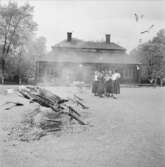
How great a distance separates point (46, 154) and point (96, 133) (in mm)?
1313

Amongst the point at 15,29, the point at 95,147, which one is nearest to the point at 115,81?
the point at 15,29

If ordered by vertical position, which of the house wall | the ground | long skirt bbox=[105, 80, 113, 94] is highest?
the house wall

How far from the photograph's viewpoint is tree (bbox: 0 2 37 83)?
439cm

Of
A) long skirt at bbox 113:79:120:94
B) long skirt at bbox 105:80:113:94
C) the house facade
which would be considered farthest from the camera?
long skirt at bbox 113:79:120:94

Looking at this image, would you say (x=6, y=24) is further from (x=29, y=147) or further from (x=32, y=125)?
(x=29, y=147)

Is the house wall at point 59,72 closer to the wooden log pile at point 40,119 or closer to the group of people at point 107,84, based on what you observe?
the group of people at point 107,84

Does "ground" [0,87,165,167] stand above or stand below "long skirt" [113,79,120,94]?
below

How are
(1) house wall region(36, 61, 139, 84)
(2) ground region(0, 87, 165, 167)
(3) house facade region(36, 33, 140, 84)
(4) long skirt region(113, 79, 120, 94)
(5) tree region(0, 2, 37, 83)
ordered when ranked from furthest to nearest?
(4) long skirt region(113, 79, 120, 94), (1) house wall region(36, 61, 139, 84), (3) house facade region(36, 33, 140, 84), (5) tree region(0, 2, 37, 83), (2) ground region(0, 87, 165, 167)

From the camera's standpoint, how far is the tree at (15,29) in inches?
173

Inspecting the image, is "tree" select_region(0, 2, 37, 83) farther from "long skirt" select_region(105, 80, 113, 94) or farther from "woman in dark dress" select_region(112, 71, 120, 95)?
"woman in dark dress" select_region(112, 71, 120, 95)

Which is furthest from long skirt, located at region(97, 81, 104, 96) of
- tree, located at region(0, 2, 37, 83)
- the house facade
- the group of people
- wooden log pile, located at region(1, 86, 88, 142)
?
tree, located at region(0, 2, 37, 83)

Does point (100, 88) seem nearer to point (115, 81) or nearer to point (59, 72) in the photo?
point (115, 81)

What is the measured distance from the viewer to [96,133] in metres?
3.85

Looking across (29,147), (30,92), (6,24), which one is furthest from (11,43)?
(29,147)
